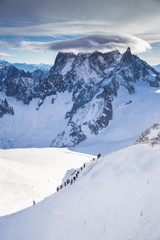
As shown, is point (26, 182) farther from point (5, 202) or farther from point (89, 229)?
point (89, 229)

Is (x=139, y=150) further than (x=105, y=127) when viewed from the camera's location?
No

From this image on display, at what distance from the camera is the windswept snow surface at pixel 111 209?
9.48 metres

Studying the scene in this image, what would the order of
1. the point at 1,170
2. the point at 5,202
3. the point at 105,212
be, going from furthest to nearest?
the point at 1,170 → the point at 5,202 → the point at 105,212

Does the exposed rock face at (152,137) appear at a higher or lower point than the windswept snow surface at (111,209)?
higher

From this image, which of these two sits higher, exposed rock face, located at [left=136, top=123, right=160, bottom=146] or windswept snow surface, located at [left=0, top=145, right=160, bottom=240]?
exposed rock face, located at [left=136, top=123, right=160, bottom=146]

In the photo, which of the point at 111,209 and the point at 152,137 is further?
the point at 152,137

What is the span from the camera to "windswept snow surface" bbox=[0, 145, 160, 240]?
9.48 meters

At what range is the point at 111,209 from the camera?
11.1 meters

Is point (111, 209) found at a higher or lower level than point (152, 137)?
lower

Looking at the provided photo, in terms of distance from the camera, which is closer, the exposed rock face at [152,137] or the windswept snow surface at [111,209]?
the windswept snow surface at [111,209]

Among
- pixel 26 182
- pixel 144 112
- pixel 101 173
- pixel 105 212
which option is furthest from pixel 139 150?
pixel 144 112

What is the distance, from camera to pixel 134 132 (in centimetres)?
16375

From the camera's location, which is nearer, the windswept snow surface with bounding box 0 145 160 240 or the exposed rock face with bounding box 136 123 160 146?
the windswept snow surface with bounding box 0 145 160 240

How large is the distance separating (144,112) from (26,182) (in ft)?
558
